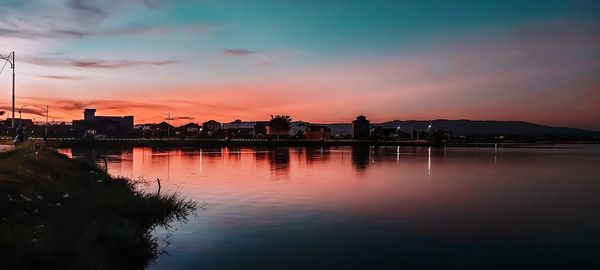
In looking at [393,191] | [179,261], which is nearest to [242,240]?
[179,261]

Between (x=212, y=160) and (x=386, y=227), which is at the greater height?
(x=212, y=160)

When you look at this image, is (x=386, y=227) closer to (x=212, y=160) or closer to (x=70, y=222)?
(x=70, y=222)

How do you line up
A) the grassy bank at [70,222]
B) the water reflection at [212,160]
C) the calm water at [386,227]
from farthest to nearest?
the water reflection at [212,160]
the calm water at [386,227]
the grassy bank at [70,222]

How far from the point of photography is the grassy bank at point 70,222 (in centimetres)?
1820

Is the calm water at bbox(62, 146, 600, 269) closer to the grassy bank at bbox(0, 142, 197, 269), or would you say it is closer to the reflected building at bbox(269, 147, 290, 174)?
the grassy bank at bbox(0, 142, 197, 269)

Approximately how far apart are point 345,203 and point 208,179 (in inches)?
1149

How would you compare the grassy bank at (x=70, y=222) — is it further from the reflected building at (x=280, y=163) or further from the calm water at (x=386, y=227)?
the reflected building at (x=280, y=163)

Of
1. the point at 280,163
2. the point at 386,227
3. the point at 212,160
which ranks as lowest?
the point at 386,227

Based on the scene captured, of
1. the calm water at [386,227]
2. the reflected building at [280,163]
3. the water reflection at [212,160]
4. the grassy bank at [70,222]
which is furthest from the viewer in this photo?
the water reflection at [212,160]

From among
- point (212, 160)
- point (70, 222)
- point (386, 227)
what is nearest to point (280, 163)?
point (212, 160)

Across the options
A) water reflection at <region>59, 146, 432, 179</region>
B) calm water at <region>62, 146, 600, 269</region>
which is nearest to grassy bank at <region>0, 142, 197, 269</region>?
calm water at <region>62, 146, 600, 269</region>

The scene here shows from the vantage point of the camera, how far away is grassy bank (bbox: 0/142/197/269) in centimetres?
1820

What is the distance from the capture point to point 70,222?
25.1 m

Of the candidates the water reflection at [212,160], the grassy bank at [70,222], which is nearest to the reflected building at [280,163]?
the water reflection at [212,160]
